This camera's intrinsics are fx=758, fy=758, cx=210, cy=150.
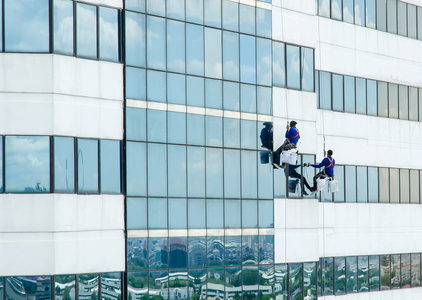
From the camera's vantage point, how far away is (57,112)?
Answer: 2620cm


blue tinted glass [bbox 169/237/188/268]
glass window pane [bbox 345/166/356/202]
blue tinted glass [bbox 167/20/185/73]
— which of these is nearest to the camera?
blue tinted glass [bbox 169/237/188/268]

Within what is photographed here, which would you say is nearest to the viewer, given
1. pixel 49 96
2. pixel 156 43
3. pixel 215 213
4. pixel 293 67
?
pixel 49 96

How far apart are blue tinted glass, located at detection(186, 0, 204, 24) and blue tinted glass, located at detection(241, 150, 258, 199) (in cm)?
583

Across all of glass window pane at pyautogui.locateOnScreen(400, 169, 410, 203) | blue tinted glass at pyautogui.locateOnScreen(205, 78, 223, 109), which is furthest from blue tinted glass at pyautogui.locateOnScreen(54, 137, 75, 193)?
glass window pane at pyautogui.locateOnScreen(400, 169, 410, 203)

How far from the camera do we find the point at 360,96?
3938 centimetres

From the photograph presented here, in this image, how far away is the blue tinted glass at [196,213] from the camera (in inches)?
1171

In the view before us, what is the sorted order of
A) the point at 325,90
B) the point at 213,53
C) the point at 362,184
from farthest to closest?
the point at 362,184 < the point at 325,90 < the point at 213,53

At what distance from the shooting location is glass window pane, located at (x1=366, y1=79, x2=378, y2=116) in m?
39.8

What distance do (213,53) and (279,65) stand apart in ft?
13.6

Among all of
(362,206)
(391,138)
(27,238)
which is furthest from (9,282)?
(391,138)

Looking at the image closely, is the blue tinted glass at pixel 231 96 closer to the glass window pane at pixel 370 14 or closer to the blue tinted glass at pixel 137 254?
the blue tinted glass at pixel 137 254

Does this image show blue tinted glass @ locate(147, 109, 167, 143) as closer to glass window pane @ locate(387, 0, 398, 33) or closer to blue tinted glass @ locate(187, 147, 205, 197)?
blue tinted glass @ locate(187, 147, 205, 197)

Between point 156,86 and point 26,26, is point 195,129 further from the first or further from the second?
point 26,26

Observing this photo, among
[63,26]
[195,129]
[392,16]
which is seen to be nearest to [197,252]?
[195,129]
